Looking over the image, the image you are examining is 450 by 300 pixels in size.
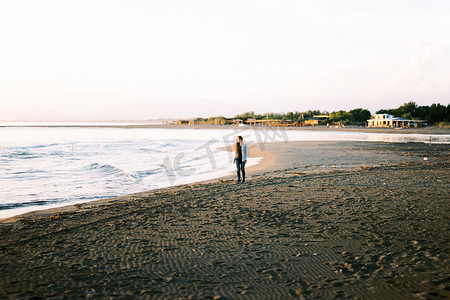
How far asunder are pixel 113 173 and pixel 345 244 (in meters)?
14.0

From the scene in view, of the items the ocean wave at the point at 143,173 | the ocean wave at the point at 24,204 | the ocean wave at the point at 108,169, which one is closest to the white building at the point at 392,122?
the ocean wave at the point at 143,173

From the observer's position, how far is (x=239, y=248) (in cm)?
564

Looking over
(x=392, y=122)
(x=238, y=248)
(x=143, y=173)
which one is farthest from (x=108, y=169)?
→ (x=392, y=122)

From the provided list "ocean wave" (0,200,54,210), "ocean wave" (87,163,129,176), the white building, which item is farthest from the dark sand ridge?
the white building

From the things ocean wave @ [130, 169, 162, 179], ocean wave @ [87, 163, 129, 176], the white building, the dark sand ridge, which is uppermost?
the white building

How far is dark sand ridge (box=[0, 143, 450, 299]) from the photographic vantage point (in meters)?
4.23

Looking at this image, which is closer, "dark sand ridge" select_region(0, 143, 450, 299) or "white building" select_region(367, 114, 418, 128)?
"dark sand ridge" select_region(0, 143, 450, 299)

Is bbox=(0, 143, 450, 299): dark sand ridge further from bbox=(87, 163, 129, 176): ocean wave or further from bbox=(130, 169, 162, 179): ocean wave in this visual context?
bbox=(87, 163, 129, 176): ocean wave

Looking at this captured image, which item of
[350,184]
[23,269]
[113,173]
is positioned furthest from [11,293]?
[113,173]

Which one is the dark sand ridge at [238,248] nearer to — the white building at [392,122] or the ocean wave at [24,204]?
the ocean wave at [24,204]

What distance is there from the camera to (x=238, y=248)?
5645 millimetres

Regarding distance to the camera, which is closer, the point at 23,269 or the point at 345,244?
the point at 23,269

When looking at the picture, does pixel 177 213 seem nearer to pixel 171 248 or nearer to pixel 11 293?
pixel 171 248

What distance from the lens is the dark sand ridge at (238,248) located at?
4227 mm
